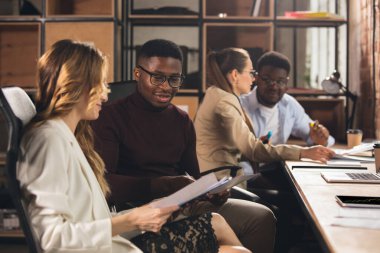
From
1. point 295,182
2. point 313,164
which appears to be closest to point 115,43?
point 313,164

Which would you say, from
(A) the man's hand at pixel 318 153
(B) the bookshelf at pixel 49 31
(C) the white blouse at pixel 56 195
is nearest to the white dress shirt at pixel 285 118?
(A) the man's hand at pixel 318 153

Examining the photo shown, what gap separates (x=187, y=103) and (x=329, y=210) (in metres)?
2.47

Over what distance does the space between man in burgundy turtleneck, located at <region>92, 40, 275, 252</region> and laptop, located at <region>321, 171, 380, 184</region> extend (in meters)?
0.32

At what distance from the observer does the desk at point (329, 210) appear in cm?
105

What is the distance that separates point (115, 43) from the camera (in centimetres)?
370

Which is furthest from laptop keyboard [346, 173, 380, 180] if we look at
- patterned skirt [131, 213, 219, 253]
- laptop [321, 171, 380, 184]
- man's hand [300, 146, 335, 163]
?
patterned skirt [131, 213, 219, 253]

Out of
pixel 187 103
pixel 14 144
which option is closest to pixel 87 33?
pixel 187 103

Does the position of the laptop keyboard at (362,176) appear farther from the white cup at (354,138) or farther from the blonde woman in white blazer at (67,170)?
the white cup at (354,138)

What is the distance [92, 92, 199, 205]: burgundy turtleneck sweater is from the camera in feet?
6.69

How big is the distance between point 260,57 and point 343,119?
0.73 metres

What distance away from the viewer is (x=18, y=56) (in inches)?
158

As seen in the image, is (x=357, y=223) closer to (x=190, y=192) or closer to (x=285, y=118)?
(x=190, y=192)

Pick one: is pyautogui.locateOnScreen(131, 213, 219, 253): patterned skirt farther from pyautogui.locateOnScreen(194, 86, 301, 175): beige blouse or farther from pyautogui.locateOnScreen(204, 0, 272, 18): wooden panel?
pyautogui.locateOnScreen(204, 0, 272, 18): wooden panel

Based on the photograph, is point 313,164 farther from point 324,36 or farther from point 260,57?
point 324,36
